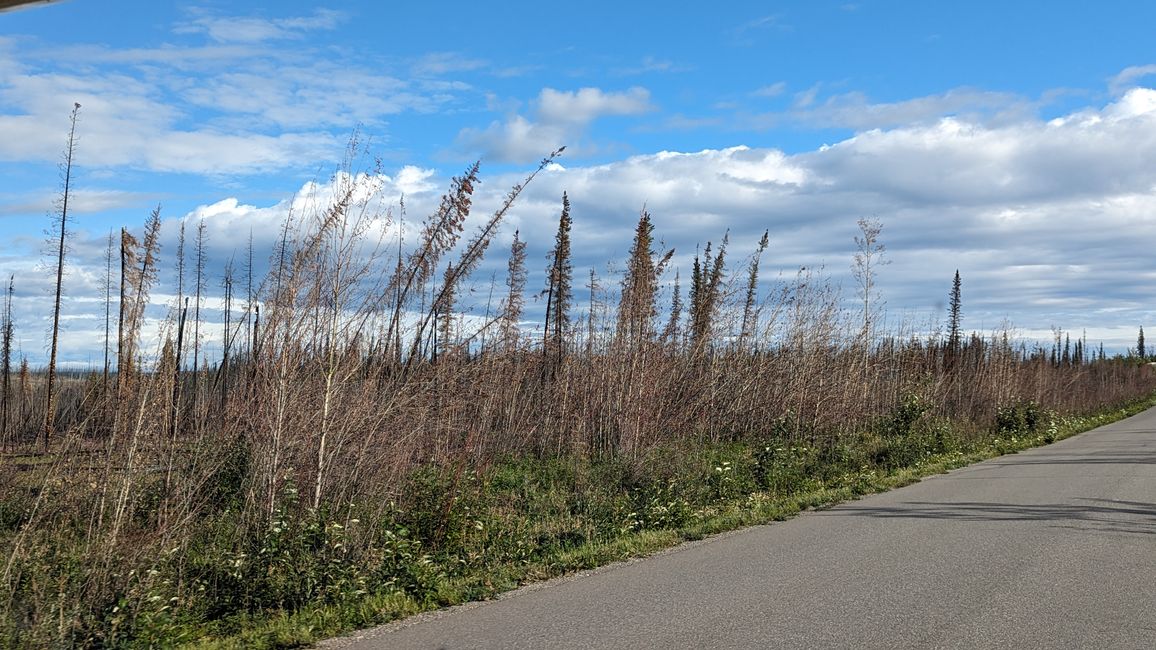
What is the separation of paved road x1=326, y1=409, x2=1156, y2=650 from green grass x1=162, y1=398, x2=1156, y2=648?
412 mm

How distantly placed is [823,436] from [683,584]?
1266 centimetres

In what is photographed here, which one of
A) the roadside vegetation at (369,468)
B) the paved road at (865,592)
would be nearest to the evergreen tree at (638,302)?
the roadside vegetation at (369,468)

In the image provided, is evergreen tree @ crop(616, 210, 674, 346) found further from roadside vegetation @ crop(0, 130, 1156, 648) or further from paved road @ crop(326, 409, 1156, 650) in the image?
paved road @ crop(326, 409, 1156, 650)

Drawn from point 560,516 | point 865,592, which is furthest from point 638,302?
point 865,592

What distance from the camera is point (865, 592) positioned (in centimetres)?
693

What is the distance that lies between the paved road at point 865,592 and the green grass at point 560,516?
16.2 inches

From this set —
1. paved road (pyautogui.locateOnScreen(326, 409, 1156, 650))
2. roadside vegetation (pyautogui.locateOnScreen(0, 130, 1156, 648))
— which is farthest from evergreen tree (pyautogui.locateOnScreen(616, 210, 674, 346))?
paved road (pyautogui.locateOnScreen(326, 409, 1156, 650))

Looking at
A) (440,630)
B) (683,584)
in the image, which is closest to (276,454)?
(440,630)

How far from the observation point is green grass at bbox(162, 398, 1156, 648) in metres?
6.96

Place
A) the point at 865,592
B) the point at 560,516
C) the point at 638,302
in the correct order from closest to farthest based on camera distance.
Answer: the point at 865,592, the point at 560,516, the point at 638,302

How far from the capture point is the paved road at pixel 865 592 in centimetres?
586

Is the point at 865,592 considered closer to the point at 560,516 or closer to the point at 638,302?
the point at 560,516

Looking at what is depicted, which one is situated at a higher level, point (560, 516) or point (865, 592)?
point (865, 592)

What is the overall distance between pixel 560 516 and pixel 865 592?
17.0ft
